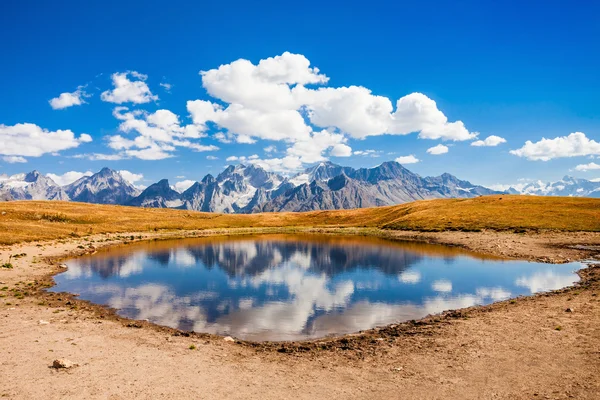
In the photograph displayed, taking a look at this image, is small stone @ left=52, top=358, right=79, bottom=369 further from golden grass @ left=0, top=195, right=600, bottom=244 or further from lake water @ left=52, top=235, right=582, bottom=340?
golden grass @ left=0, top=195, right=600, bottom=244

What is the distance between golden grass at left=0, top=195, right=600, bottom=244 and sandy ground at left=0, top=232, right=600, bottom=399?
222ft

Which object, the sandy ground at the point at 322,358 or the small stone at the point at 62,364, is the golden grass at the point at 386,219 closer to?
the sandy ground at the point at 322,358

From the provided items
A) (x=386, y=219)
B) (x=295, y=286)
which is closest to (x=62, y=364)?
(x=295, y=286)

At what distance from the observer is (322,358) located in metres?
21.5

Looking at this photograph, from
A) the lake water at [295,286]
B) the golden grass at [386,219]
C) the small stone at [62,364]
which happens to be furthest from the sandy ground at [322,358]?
the golden grass at [386,219]

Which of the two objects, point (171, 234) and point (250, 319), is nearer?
point (250, 319)

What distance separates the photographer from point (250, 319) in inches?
1219

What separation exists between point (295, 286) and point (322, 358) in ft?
79.2

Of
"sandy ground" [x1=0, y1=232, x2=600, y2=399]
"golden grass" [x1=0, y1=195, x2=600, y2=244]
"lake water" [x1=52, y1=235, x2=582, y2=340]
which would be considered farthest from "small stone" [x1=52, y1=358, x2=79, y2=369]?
"golden grass" [x1=0, y1=195, x2=600, y2=244]

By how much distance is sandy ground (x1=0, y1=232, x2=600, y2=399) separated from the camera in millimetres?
16703

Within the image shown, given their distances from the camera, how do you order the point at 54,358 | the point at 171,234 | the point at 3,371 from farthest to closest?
the point at 171,234
the point at 54,358
the point at 3,371

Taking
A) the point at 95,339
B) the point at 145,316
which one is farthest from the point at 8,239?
the point at 95,339

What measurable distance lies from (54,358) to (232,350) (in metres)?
10.3

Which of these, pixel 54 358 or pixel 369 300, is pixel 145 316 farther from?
pixel 369 300
